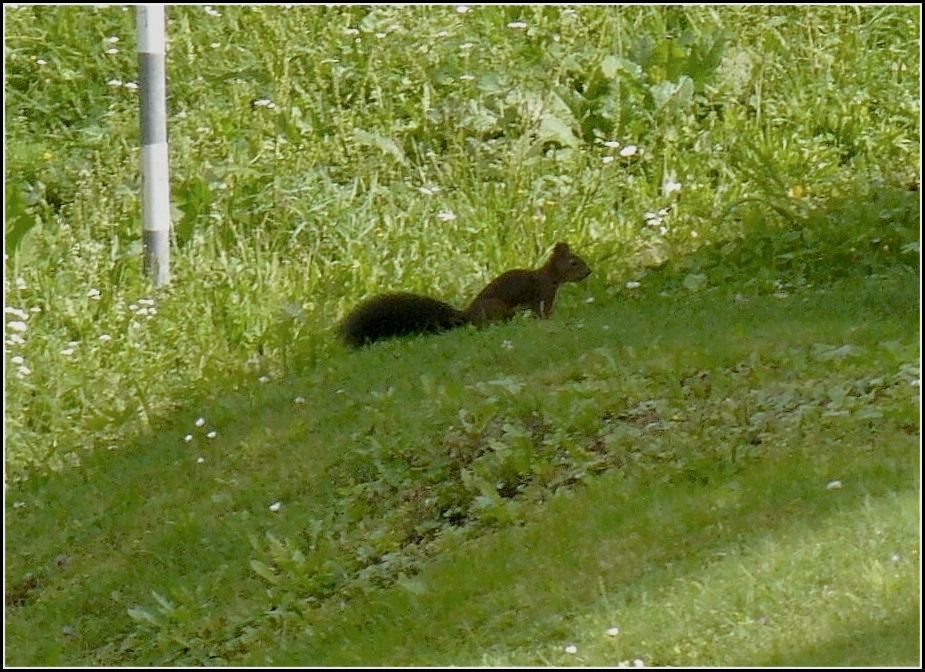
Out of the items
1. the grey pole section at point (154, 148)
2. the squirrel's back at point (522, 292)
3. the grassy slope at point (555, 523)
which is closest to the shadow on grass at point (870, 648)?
the grassy slope at point (555, 523)

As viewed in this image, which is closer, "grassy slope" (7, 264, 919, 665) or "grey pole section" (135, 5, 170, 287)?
"grassy slope" (7, 264, 919, 665)

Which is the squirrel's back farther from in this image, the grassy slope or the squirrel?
the grassy slope

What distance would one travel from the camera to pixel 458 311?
27.5 ft

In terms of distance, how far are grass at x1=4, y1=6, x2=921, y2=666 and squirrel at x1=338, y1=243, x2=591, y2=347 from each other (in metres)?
0.14

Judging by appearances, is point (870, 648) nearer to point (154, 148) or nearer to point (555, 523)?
point (555, 523)

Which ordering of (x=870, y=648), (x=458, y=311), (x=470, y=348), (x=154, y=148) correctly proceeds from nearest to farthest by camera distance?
(x=870, y=648), (x=470, y=348), (x=458, y=311), (x=154, y=148)

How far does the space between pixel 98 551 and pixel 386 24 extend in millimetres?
5810

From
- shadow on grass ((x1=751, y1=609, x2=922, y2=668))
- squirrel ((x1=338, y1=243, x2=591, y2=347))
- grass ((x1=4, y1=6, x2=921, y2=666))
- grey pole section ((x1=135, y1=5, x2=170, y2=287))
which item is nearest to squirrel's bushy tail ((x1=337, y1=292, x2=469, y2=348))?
squirrel ((x1=338, y1=243, x2=591, y2=347))

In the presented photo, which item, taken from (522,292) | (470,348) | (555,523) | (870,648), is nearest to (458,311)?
(522,292)

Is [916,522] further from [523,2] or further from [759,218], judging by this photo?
[523,2]

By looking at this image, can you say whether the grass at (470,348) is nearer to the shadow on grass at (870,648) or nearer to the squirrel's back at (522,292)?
the shadow on grass at (870,648)

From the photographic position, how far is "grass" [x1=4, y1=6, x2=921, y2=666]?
4.91 m

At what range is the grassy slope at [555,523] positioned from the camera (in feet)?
14.8

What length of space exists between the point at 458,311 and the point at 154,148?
2196mm
